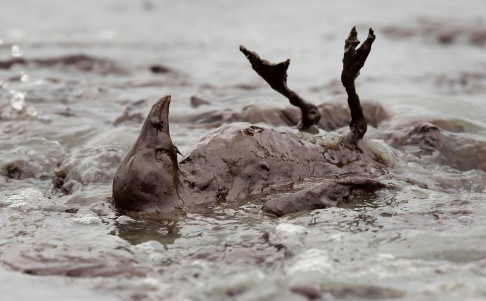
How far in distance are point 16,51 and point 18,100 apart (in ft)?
15.1

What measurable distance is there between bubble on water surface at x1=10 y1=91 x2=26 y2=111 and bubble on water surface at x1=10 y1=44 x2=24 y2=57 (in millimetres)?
3694

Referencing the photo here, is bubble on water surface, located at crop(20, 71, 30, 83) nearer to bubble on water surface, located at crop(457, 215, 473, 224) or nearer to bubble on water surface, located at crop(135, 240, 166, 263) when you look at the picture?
bubble on water surface, located at crop(135, 240, 166, 263)

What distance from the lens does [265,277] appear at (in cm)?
330

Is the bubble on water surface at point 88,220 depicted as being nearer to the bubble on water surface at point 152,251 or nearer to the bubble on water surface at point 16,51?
the bubble on water surface at point 152,251

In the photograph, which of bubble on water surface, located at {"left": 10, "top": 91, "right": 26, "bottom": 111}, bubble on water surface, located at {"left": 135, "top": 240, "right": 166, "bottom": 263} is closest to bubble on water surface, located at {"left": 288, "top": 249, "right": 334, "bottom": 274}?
bubble on water surface, located at {"left": 135, "top": 240, "right": 166, "bottom": 263}

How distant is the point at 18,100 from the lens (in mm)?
8008

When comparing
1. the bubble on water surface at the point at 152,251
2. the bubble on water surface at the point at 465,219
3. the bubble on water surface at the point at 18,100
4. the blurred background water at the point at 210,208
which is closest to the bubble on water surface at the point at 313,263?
the blurred background water at the point at 210,208

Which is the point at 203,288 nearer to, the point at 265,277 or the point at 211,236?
the point at 265,277

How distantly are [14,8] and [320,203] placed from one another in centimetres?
1473

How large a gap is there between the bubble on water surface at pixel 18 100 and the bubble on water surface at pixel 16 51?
3.69 m

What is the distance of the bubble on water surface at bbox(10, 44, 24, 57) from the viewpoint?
39.5 feet

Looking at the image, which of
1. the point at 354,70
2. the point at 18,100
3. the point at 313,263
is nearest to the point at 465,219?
the point at 313,263

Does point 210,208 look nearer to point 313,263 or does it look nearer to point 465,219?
point 313,263

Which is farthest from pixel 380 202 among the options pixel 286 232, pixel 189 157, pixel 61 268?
pixel 61 268
